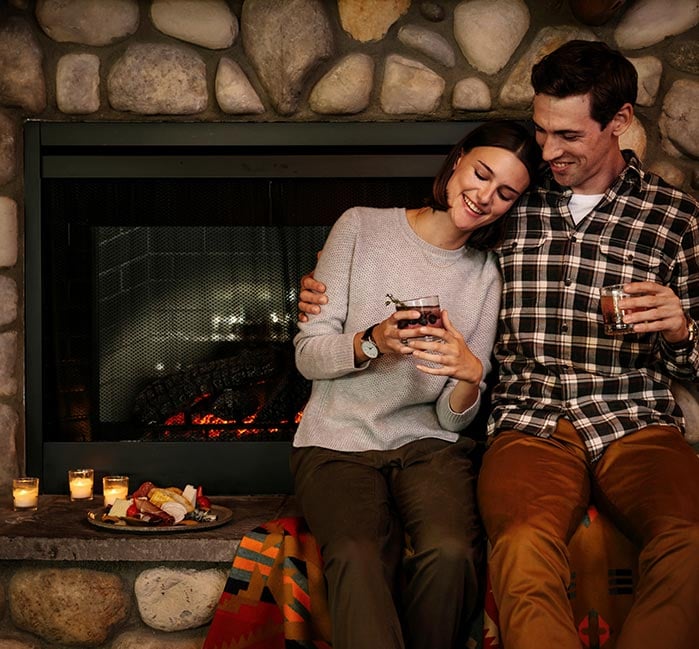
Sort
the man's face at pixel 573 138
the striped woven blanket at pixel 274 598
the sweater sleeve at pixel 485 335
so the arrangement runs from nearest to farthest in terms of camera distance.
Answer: the striped woven blanket at pixel 274 598 < the man's face at pixel 573 138 < the sweater sleeve at pixel 485 335

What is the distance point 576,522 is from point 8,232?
1.65m

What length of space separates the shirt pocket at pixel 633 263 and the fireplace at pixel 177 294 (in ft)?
1.94

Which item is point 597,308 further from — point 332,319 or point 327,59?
point 327,59

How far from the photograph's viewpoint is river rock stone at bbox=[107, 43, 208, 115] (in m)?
2.51

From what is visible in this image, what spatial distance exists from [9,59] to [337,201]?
0.94 metres

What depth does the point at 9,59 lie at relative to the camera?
2.50 meters

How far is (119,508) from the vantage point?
7.59 feet

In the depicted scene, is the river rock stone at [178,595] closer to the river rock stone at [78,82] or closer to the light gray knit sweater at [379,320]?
the light gray knit sweater at [379,320]

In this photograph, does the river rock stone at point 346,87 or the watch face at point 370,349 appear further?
the river rock stone at point 346,87

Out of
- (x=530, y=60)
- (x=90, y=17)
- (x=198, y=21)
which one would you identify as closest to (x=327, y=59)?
(x=198, y=21)

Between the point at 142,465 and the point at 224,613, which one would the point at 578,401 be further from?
the point at 142,465

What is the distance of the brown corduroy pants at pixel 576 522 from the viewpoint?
5.61ft

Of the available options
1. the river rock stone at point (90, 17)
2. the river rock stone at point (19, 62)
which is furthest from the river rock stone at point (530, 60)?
the river rock stone at point (19, 62)

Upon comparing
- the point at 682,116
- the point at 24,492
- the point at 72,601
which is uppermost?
the point at 682,116
